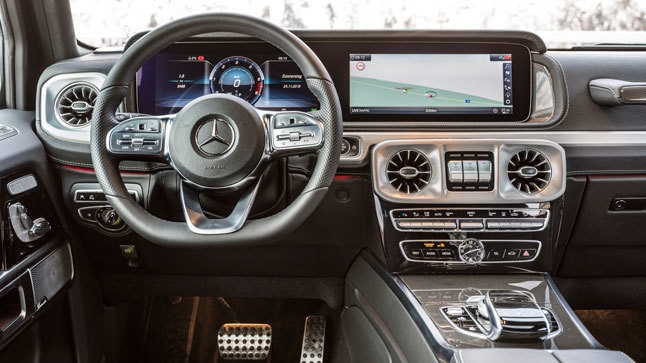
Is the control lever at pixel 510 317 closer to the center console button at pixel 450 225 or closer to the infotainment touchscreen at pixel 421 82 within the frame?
the center console button at pixel 450 225

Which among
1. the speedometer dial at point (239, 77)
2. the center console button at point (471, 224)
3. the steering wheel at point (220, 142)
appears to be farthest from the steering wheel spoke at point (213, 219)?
the center console button at point (471, 224)

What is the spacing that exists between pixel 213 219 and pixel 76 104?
68 centimetres

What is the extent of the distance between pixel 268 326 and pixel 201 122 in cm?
121

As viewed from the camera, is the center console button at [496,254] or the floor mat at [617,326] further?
Answer: the floor mat at [617,326]

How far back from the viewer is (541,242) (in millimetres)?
1600

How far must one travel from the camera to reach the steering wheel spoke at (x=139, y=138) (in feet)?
4.16

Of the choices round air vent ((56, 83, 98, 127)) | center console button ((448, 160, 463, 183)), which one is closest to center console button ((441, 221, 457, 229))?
center console button ((448, 160, 463, 183))

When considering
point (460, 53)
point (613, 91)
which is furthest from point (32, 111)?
point (613, 91)

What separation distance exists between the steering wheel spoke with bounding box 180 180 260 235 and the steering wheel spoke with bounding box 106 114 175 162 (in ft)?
0.35

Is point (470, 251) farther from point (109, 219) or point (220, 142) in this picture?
point (109, 219)

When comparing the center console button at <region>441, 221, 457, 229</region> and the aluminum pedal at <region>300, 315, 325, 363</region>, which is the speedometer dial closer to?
the center console button at <region>441, 221, 457, 229</region>

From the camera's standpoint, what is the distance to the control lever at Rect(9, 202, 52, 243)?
145 cm

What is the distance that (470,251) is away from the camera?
158 cm

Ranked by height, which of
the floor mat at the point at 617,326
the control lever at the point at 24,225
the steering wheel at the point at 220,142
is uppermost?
the steering wheel at the point at 220,142
